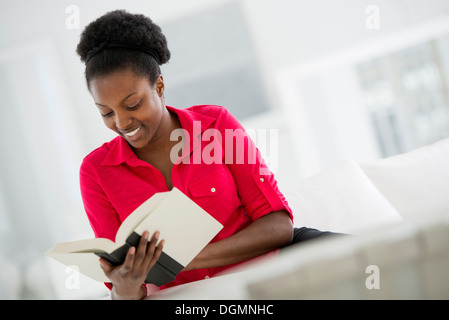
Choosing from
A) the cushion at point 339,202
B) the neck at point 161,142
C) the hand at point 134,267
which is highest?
the neck at point 161,142

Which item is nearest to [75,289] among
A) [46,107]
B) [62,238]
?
[62,238]

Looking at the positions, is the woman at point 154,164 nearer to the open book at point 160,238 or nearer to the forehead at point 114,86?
the forehead at point 114,86

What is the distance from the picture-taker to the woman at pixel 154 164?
1277 mm

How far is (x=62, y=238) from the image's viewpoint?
444 cm

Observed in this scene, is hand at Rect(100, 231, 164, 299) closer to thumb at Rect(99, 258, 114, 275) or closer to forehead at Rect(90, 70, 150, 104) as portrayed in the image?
thumb at Rect(99, 258, 114, 275)

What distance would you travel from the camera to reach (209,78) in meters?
4.62

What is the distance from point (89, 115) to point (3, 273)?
Answer: 5.31 ft

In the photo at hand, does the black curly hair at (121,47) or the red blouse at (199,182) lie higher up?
the black curly hair at (121,47)

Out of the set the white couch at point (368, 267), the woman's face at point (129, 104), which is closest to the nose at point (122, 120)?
the woman's face at point (129, 104)

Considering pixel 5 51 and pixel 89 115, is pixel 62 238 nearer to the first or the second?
pixel 89 115

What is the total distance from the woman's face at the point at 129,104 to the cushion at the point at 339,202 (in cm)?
69

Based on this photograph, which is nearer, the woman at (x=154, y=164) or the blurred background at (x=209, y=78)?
the woman at (x=154, y=164)

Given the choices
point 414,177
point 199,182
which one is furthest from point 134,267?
point 414,177

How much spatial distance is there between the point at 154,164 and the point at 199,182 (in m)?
0.16
